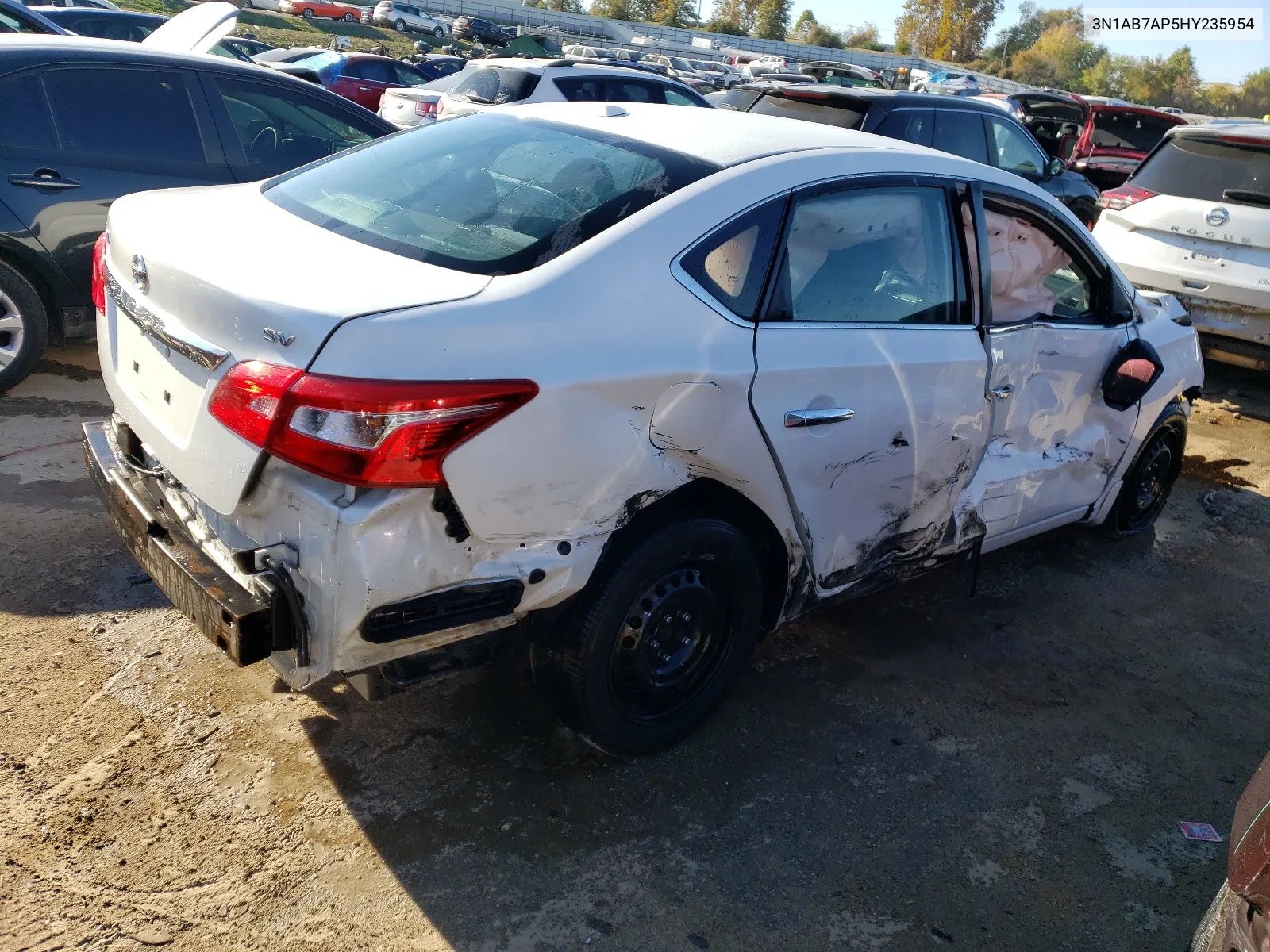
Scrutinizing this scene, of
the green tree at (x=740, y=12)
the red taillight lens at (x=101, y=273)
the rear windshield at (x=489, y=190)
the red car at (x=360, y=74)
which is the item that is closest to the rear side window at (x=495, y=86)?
the red car at (x=360, y=74)

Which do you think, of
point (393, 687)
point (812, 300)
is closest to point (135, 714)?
point (393, 687)

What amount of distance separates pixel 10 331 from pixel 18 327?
0.06m

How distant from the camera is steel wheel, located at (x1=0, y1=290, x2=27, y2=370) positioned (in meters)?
4.97

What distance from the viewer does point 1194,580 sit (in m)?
4.88

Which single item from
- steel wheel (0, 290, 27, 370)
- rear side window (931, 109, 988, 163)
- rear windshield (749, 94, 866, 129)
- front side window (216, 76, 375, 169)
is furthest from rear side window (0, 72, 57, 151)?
rear side window (931, 109, 988, 163)

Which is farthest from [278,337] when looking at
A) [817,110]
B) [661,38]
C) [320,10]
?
[661,38]

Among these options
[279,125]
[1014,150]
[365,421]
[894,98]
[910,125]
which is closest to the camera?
[365,421]

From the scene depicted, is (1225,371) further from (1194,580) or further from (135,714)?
(135,714)

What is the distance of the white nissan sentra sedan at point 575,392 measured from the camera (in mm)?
2275

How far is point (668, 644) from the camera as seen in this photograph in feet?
10.0

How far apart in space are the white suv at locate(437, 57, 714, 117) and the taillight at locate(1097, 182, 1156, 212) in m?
5.10

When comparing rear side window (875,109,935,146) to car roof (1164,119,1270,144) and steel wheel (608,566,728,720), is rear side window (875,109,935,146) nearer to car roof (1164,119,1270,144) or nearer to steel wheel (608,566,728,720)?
car roof (1164,119,1270,144)

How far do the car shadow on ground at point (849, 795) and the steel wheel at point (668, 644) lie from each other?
22cm

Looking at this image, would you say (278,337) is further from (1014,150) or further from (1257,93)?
(1257,93)
